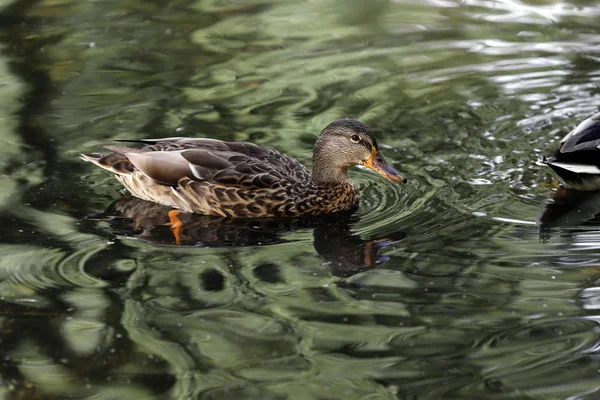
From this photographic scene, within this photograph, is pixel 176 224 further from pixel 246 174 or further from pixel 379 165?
pixel 379 165

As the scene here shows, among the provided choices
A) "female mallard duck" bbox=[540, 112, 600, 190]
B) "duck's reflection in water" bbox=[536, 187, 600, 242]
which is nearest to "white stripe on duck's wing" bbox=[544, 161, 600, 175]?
"female mallard duck" bbox=[540, 112, 600, 190]

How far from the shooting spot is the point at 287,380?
5.40 metres

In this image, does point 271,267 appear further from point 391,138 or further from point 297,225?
point 391,138

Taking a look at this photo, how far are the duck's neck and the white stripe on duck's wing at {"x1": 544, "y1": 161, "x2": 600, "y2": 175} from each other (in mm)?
1577

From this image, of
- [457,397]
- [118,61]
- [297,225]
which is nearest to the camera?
[457,397]

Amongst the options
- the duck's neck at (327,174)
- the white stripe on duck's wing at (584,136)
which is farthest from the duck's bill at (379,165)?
the white stripe on duck's wing at (584,136)

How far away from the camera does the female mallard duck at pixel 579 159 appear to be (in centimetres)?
798

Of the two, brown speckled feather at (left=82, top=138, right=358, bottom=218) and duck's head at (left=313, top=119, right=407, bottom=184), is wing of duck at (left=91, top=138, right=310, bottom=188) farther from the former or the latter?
duck's head at (left=313, top=119, right=407, bottom=184)

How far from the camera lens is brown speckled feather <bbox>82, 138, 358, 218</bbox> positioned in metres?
7.97

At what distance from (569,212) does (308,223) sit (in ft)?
6.47

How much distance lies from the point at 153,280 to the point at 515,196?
116 inches

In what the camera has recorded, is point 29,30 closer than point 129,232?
No

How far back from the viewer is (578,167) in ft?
26.2

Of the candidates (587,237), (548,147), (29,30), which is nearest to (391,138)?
(548,147)
